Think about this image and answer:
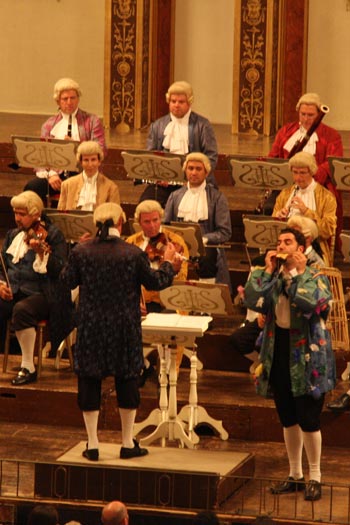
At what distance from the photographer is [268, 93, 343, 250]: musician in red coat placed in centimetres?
1062

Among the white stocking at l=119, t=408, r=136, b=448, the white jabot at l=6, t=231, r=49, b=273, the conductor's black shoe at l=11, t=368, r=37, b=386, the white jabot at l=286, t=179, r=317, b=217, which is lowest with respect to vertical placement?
the white stocking at l=119, t=408, r=136, b=448

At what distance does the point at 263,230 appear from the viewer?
9.74 meters

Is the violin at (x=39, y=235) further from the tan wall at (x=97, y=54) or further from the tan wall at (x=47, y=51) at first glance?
the tan wall at (x=47, y=51)

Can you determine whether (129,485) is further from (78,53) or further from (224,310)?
(78,53)

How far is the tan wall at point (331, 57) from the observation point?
1450 cm

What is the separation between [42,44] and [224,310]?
23.1ft

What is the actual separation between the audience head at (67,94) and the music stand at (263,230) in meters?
1.98

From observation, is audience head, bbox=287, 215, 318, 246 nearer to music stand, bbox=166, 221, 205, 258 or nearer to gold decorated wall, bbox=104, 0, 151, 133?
music stand, bbox=166, 221, 205, 258

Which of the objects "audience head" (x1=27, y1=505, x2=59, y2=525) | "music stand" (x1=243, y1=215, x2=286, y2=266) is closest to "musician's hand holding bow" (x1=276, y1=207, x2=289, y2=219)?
"music stand" (x1=243, y1=215, x2=286, y2=266)

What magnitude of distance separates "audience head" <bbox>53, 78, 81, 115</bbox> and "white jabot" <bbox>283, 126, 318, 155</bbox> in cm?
155

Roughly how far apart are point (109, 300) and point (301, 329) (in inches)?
40.9

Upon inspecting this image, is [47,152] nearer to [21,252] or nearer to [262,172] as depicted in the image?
[21,252]

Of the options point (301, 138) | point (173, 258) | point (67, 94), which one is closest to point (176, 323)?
point (173, 258)

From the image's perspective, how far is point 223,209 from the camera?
10281 millimetres
